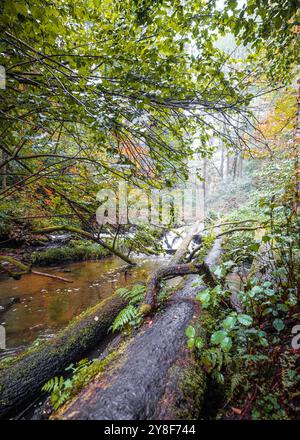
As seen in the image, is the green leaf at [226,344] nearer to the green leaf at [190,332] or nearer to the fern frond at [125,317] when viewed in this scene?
the green leaf at [190,332]

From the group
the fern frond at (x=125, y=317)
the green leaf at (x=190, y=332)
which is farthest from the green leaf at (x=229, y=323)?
the fern frond at (x=125, y=317)

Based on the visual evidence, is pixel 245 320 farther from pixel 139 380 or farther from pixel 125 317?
pixel 125 317

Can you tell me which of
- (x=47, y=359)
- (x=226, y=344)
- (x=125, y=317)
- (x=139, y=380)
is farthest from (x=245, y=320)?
(x=47, y=359)

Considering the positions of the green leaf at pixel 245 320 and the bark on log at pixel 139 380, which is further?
the green leaf at pixel 245 320

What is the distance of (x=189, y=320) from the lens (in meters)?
2.61

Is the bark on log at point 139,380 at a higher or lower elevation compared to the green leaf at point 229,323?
lower

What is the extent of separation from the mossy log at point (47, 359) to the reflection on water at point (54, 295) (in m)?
1.23

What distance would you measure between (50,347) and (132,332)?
1.22 m

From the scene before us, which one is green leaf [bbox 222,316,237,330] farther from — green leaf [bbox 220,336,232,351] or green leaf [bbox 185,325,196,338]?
green leaf [bbox 185,325,196,338]

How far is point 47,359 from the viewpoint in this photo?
2664mm

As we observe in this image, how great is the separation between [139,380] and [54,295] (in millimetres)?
4689

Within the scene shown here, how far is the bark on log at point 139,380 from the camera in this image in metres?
1.50
